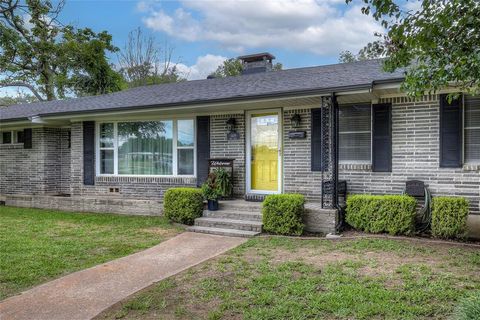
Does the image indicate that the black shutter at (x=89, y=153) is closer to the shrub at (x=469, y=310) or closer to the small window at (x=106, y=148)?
the small window at (x=106, y=148)

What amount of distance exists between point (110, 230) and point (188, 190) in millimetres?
1736

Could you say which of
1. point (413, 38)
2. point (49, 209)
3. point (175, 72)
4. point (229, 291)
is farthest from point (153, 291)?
point (175, 72)

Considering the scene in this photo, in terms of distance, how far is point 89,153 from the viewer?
10.6m

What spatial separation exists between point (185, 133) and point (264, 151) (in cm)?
219

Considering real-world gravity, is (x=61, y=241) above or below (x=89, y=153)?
below

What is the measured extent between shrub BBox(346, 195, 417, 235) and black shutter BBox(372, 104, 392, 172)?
3.22 feet

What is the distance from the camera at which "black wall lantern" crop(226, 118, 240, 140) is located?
8.98 meters

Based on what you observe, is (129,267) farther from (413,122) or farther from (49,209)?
(49,209)

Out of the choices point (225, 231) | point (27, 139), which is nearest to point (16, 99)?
point (27, 139)

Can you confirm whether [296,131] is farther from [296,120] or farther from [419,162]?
[419,162]

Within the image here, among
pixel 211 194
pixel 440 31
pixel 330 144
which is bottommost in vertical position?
pixel 211 194

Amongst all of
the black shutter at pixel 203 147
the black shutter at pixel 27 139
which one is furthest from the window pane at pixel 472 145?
A: the black shutter at pixel 27 139

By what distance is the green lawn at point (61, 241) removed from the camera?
4.80 m

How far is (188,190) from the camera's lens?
26.5 ft
